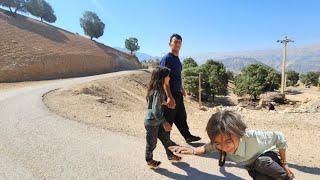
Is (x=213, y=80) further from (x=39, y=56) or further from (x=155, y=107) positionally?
(x=155, y=107)

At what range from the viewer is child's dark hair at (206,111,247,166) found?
2.99 meters

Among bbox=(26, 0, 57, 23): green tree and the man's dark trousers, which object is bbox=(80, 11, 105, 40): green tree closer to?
bbox=(26, 0, 57, 23): green tree

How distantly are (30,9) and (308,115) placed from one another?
2294 inches

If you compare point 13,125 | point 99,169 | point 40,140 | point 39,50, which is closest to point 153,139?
point 99,169

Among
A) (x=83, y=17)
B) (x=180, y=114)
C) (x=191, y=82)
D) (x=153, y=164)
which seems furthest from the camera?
(x=83, y=17)

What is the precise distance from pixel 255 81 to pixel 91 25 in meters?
35.5

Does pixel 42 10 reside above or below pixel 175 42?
above

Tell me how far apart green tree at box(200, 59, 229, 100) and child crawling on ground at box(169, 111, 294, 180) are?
3982 cm

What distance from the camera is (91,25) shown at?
6919 cm

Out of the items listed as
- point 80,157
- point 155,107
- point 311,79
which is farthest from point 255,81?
point 155,107

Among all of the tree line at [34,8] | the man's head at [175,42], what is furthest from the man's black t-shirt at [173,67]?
the tree line at [34,8]

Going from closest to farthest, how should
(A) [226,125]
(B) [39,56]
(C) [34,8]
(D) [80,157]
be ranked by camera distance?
(A) [226,125] → (D) [80,157] → (B) [39,56] → (C) [34,8]

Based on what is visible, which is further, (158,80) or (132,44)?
(132,44)

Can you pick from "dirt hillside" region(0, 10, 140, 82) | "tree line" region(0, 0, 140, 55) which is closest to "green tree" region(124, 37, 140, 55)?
"tree line" region(0, 0, 140, 55)
